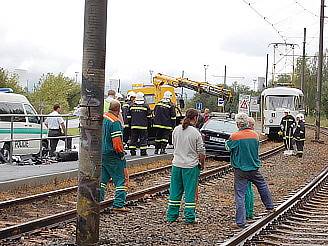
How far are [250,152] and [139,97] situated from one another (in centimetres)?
1059

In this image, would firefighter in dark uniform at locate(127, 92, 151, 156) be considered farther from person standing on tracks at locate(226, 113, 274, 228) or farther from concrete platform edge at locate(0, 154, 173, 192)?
person standing on tracks at locate(226, 113, 274, 228)

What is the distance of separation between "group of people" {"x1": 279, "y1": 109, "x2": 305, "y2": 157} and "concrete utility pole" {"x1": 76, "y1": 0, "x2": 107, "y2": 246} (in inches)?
787

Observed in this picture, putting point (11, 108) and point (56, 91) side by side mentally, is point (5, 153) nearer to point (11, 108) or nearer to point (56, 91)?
point (11, 108)

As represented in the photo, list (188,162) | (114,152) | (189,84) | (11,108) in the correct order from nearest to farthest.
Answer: (188,162) < (114,152) < (11,108) < (189,84)

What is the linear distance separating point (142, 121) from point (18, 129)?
379cm

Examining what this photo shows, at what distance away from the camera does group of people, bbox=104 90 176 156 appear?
20.1 meters

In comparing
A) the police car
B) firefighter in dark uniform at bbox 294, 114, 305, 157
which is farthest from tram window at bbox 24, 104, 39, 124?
firefighter in dark uniform at bbox 294, 114, 305, 157

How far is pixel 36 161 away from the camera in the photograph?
60.3 feet

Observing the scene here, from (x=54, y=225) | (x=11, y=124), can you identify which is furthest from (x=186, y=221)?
(x=11, y=124)

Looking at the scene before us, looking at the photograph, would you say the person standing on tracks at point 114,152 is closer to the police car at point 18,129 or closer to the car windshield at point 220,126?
the police car at point 18,129

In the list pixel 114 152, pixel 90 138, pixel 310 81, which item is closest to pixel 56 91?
pixel 310 81

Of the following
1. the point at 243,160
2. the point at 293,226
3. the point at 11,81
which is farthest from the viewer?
the point at 11,81

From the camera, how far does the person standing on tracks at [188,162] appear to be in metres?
10.4

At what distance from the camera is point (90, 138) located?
26.1ft
